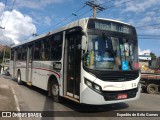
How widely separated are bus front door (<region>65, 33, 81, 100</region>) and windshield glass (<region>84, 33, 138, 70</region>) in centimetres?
67

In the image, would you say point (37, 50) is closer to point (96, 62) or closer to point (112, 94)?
point (96, 62)

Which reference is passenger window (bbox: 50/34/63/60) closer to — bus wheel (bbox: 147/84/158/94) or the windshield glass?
the windshield glass

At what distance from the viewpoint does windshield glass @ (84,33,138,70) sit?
8.48m

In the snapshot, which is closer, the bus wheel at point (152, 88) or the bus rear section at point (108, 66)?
the bus rear section at point (108, 66)

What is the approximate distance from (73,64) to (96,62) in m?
1.27

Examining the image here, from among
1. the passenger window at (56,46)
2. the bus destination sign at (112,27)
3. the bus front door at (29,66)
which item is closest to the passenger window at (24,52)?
the bus front door at (29,66)

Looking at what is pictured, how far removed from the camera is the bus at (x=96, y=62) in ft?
27.6

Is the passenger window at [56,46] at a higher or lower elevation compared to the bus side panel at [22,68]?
higher

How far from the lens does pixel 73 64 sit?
946 cm

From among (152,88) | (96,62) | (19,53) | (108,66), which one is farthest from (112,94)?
(19,53)

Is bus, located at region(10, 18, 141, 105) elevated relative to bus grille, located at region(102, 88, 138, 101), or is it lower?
elevated

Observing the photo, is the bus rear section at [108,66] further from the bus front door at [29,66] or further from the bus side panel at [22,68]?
the bus side panel at [22,68]

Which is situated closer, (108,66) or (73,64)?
(108,66)

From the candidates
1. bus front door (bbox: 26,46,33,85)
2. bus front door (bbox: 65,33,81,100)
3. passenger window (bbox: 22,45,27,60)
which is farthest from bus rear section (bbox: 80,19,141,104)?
passenger window (bbox: 22,45,27,60)
